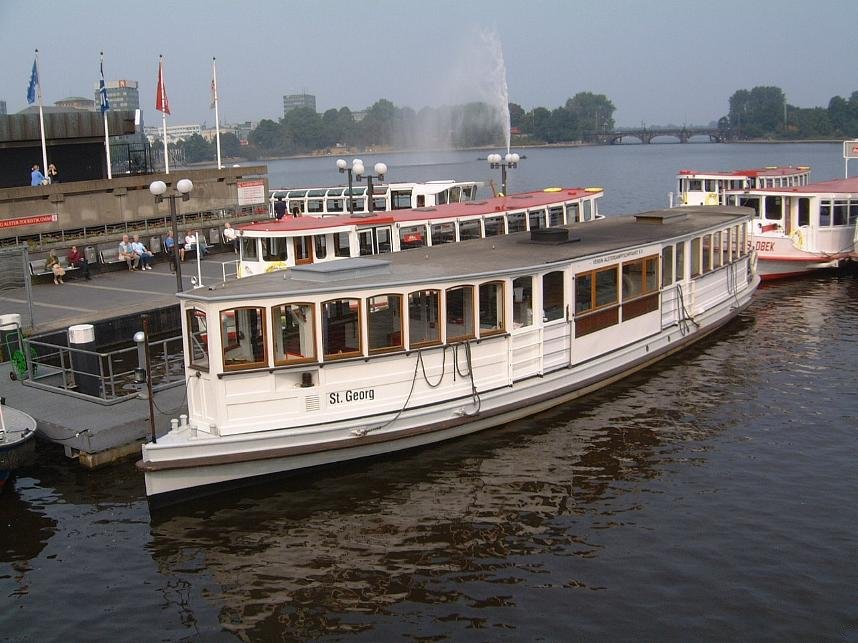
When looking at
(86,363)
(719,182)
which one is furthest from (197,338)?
(719,182)

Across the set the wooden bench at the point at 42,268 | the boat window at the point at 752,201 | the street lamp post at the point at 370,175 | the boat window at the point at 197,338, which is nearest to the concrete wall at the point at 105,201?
the wooden bench at the point at 42,268

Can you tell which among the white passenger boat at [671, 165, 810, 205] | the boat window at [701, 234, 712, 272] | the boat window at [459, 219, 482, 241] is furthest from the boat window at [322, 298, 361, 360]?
the white passenger boat at [671, 165, 810, 205]

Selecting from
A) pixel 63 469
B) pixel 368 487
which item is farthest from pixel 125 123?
pixel 368 487

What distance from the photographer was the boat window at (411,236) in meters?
31.5

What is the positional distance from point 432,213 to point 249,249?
21.7 ft

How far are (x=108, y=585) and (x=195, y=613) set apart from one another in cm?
179

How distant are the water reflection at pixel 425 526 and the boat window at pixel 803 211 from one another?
74.2 ft

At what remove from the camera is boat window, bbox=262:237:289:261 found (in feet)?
96.5

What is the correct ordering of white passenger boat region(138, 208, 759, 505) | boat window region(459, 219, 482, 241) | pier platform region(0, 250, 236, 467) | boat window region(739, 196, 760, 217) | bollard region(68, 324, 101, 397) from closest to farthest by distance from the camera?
white passenger boat region(138, 208, 759, 505), pier platform region(0, 250, 236, 467), bollard region(68, 324, 101, 397), boat window region(459, 219, 482, 241), boat window region(739, 196, 760, 217)

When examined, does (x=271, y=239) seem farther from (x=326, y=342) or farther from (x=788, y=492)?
(x=788, y=492)

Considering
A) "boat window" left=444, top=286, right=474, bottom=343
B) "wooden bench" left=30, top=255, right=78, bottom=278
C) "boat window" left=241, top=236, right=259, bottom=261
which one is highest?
"boat window" left=241, top=236, right=259, bottom=261

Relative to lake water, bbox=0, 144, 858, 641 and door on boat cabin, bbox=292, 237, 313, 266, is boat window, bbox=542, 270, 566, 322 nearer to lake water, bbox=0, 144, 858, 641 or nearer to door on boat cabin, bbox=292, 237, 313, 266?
lake water, bbox=0, 144, 858, 641

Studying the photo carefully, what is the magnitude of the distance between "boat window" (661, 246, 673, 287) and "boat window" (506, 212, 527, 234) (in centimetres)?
1043

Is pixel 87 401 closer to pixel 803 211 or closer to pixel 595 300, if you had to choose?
pixel 595 300
